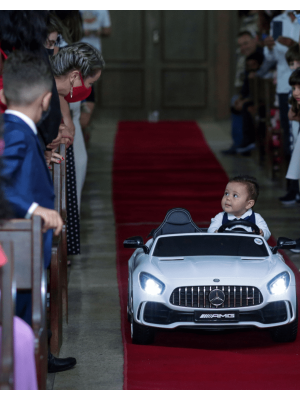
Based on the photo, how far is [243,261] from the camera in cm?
404

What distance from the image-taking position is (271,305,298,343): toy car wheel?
4031 mm

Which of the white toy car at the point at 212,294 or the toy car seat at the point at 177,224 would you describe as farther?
the toy car seat at the point at 177,224

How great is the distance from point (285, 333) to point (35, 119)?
202cm

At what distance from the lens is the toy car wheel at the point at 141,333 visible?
157 inches

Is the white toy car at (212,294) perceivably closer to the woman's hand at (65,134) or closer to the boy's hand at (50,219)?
the woman's hand at (65,134)

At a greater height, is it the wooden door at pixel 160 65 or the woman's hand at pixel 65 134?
the woman's hand at pixel 65 134

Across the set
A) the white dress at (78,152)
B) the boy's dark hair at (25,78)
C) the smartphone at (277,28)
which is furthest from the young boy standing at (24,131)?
the smartphone at (277,28)

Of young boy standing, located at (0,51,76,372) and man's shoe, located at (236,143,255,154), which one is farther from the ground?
young boy standing, located at (0,51,76,372)

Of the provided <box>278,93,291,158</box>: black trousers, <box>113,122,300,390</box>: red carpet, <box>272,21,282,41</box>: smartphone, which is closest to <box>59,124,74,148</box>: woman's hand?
<box>113,122,300,390</box>: red carpet

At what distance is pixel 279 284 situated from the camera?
3938 mm

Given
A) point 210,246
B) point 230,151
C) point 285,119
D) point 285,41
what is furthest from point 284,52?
point 210,246

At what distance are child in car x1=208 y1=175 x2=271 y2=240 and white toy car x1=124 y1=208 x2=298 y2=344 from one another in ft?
1.74

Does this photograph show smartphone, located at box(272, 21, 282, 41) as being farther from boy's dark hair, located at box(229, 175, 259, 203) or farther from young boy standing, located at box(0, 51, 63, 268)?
young boy standing, located at box(0, 51, 63, 268)

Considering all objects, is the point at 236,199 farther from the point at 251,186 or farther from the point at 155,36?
the point at 155,36
